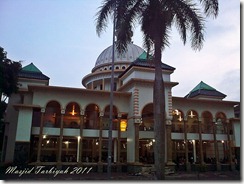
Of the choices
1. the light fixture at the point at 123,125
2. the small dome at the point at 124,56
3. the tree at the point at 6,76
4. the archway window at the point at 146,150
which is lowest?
the archway window at the point at 146,150

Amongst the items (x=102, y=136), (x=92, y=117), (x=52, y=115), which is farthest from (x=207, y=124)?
(x=52, y=115)

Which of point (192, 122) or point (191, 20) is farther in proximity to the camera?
point (192, 122)

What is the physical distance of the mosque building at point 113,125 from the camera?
2673cm

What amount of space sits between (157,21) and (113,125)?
1615 centimetres

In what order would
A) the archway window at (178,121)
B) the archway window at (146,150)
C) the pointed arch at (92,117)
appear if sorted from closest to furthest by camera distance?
the pointed arch at (92,117) < the archway window at (146,150) < the archway window at (178,121)

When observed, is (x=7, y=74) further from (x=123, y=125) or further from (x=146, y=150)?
(x=146, y=150)

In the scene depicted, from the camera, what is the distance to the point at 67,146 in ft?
95.0

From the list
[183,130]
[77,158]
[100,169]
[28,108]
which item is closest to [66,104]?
[28,108]

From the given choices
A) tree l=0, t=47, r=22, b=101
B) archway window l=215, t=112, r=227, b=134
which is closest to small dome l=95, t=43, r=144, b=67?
archway window l=215, t=112, r=227, b=134

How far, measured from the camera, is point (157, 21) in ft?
50.6

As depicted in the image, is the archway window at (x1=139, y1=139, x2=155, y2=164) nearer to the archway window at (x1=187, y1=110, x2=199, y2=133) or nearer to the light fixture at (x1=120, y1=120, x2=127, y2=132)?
the light fixture at (x1=120, y1=120, x2=127, y2=132)

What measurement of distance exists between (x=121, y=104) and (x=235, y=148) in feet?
51.0

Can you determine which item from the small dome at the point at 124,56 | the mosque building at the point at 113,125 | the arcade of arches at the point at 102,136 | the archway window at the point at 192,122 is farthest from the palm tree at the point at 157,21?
the small dome at the point at 124,56

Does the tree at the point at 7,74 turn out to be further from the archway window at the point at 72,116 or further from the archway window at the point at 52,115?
the archway window at the point at 72,116
